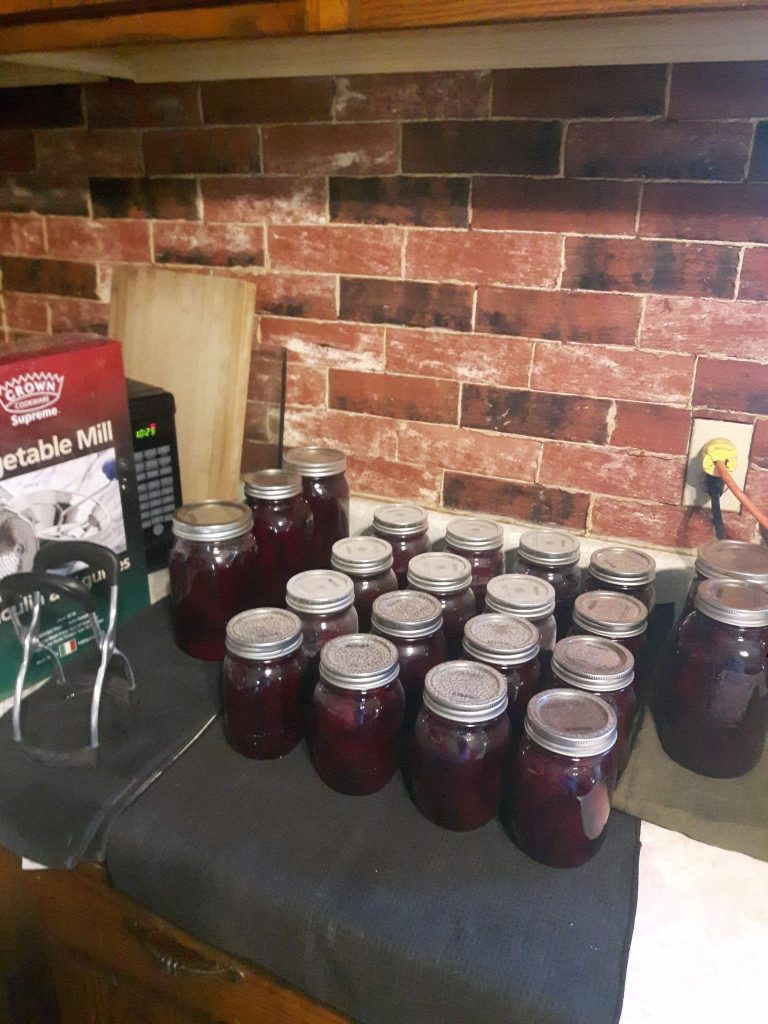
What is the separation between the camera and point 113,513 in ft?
3.31

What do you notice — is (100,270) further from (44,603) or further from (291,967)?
(291,967)

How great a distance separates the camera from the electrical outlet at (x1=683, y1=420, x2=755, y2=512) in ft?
3.25

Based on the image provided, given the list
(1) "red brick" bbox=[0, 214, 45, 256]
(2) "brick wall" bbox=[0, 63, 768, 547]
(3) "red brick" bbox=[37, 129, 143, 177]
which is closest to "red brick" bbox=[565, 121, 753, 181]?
(2) "brick wall" bbox=[0, 63, 768, 547]

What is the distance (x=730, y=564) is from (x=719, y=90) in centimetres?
54

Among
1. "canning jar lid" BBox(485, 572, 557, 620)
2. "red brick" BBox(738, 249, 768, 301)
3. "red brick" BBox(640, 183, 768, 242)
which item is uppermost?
"red brick" BBox(640, 183, 768, 242)

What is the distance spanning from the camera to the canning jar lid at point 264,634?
771 millimetres

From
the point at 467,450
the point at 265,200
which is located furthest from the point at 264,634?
Result: the point at 265,200

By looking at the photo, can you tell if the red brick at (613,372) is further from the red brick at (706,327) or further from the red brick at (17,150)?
the red brick at (17,150)

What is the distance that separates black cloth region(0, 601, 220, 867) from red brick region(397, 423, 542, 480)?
0.44 metres

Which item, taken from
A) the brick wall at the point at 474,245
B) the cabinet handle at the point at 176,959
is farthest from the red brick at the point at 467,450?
the cabinet handle at the point at 176,959

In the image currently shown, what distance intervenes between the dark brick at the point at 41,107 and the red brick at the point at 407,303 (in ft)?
1.79

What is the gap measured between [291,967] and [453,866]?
16 centimetres

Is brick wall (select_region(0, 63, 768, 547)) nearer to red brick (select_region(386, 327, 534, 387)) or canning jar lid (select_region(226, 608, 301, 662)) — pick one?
red brick (select_region(386, 327, 534, 387))

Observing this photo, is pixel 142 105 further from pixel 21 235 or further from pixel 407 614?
pixel 407 614
